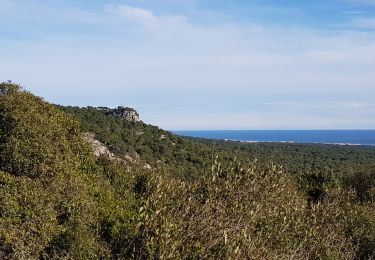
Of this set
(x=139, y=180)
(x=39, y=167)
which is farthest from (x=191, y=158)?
(x=39, y=167)

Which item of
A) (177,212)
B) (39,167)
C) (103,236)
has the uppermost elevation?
(39,167)

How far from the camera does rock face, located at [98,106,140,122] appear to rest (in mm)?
111750

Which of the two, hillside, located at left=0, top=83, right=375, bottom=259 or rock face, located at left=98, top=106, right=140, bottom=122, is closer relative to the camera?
hillside, located at left=0, top=83, right=375, bottom=259

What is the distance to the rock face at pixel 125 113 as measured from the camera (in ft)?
367

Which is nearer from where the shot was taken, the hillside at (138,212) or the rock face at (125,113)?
the hillside at (138,212)

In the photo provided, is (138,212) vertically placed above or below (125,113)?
below

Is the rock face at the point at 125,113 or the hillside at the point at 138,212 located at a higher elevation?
the rock face at the point at 125,113

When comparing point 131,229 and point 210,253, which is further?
point 131,229

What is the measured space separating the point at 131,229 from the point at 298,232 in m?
7.31

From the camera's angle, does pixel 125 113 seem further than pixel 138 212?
Yes

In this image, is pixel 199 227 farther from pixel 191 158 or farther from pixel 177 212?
pixel 191 158

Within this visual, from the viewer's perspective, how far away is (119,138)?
82.1m

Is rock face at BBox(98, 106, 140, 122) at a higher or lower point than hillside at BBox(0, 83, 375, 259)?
higher

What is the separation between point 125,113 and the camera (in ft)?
374
